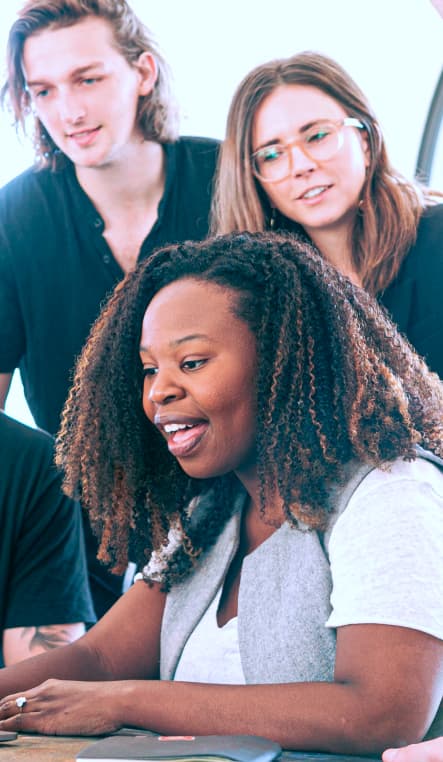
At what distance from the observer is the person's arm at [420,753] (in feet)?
3.81

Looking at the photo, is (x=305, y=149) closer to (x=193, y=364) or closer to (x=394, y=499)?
(x=193, y=364)

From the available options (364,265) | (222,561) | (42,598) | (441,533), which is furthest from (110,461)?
(364,265)

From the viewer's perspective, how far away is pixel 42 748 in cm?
133

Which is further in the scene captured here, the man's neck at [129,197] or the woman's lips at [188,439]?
the man's neck at [129,197]

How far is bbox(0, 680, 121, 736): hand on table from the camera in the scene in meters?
1.43

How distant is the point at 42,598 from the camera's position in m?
2.13

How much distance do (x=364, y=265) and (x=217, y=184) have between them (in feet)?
1.40

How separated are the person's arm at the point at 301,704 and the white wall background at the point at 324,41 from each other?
3.70 meters

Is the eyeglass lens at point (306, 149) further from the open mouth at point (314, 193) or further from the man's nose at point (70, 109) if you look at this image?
the man's nose at point (70, 109)

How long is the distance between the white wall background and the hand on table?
366cm

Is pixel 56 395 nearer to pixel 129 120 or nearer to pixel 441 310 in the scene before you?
pixel 129 120

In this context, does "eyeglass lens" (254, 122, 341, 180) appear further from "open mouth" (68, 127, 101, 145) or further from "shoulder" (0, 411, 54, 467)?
"shoulder" (0, 411, 54, 467)

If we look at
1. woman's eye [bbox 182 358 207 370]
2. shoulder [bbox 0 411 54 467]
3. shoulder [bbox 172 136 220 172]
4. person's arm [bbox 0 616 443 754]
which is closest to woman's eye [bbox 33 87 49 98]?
shoulder [bbox 172 136 220 172]

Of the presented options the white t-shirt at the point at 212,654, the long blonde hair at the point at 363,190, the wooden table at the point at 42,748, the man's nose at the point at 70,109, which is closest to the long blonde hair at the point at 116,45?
the man's nose at the point at 70,109
